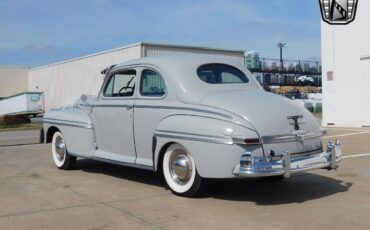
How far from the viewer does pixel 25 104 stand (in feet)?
119

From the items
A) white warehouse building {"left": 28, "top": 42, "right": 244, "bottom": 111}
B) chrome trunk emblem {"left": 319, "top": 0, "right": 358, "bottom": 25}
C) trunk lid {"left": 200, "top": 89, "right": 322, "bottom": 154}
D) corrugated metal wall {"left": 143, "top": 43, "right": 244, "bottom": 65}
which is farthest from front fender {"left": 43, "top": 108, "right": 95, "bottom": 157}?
corrugated metal wall {"left": 143, "top": 43, "right": 244, "bottom": 65}

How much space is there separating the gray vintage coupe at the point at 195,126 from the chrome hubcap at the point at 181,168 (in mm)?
13

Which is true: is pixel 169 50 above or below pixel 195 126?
above

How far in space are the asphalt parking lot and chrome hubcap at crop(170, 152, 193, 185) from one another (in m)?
0.25

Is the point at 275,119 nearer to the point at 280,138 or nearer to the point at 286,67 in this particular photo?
the point at 280,138

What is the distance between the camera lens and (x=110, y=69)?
8.24 m

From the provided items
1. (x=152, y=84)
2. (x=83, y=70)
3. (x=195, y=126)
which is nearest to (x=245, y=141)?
(x=195, y=126)

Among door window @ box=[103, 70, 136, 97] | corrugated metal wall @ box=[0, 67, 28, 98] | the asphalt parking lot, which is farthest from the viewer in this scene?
corrugated metal wall @ box=[0, 67, 28, 98]

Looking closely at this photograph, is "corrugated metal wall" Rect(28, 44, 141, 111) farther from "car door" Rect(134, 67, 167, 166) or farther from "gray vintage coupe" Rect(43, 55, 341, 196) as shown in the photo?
"car door" Rect(134, 67, 167, 166)

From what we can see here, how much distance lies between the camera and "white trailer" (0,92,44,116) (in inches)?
1421

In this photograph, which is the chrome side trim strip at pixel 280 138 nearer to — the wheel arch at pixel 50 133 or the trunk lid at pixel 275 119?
the trunk lid at pixel 275 119

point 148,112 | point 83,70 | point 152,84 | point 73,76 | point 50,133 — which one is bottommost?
point 50,133

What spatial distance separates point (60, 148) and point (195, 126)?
3.67 metres

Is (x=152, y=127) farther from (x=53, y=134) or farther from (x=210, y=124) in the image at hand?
(x=53, y=134)
